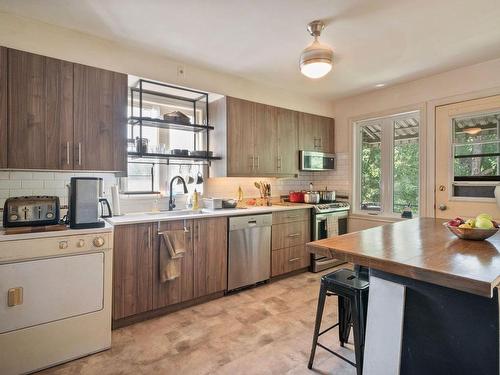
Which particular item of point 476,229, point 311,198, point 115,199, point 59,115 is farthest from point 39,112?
point 311,198

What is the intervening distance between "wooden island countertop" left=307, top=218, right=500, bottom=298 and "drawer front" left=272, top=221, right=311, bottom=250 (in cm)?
165

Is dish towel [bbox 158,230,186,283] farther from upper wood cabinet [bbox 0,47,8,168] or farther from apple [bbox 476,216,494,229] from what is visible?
apple [bbox 476,216,494,229]

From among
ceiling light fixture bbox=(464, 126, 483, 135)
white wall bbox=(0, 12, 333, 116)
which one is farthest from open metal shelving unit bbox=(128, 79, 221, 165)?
ceiling light fixture bbox=(464, 126, 483, 135)

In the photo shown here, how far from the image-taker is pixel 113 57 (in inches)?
109

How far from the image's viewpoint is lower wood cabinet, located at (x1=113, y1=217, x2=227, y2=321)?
239 centimetres

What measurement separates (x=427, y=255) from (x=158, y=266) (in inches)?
84.3

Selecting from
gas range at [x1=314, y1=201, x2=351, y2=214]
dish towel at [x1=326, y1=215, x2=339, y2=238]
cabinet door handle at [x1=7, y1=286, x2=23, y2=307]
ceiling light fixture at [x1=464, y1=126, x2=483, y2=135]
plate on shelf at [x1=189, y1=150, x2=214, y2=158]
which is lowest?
cabinet door handle at [x1=7, y1=286, x2=23, y2=307]

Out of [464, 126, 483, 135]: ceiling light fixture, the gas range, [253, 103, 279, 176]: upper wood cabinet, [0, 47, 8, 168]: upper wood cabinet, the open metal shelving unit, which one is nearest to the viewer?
[0, 47, 8, 168]: upper wood cabinet

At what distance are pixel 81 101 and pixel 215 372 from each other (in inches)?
93.1

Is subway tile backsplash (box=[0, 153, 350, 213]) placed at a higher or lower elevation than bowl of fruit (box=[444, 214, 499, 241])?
higher

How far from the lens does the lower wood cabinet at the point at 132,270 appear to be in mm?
2363

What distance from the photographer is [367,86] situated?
3.95 m

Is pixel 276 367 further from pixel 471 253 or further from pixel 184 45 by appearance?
pixel 184 45

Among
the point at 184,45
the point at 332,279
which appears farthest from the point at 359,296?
the point at 184,45
